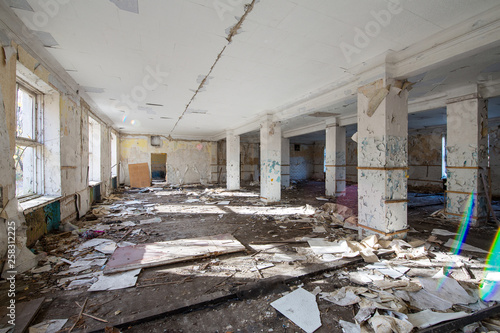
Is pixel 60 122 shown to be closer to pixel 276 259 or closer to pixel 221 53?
pixel 221 53

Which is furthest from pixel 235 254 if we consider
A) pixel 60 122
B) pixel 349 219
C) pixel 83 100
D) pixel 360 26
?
pixel 83 100

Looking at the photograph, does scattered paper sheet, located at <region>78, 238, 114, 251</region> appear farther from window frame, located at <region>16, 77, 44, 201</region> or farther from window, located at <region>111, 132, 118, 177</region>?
window, located at <region>111, 132, 118, 177</region>

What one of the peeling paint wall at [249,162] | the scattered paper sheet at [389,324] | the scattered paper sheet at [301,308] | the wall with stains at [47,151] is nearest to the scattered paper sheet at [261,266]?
the scattered paper sheet at [301,308]

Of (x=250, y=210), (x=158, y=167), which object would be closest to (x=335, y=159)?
(x=250, y=210)

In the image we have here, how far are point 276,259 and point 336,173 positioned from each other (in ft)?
22.2

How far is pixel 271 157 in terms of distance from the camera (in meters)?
7.87

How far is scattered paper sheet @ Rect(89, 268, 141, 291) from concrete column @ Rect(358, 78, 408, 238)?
156 inches

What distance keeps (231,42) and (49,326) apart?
12.7 feet

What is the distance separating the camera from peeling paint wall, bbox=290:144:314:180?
17234mm

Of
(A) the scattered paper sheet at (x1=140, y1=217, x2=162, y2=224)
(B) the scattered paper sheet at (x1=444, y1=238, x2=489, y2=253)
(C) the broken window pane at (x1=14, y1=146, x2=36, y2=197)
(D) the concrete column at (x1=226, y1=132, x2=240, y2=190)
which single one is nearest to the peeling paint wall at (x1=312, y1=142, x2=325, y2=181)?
(D) the concrete column at (x1=226, y1=132, x2=240, y2=190)

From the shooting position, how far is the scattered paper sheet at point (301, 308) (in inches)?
80.1

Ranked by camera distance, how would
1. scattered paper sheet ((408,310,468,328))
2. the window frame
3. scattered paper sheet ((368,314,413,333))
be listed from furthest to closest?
the window frame
scattered paper sheet ((408,310,468,328))
scattered paper sheet ((368,314,413,333))

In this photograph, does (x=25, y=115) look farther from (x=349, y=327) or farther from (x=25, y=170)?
(x=349, y=327)

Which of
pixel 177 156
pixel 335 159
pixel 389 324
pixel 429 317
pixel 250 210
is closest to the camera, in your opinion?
pixel 389 324
